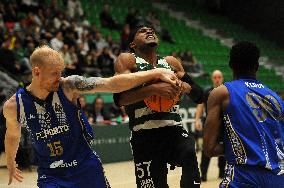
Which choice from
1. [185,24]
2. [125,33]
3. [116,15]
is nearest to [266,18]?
[185,24]

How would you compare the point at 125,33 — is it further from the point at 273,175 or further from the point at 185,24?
the point at 273,175

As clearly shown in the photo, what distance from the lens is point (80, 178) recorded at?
4211 millimetres

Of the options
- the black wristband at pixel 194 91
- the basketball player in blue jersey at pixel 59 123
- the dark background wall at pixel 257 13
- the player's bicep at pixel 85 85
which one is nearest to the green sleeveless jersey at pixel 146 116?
the black wristband at pixel 194 91

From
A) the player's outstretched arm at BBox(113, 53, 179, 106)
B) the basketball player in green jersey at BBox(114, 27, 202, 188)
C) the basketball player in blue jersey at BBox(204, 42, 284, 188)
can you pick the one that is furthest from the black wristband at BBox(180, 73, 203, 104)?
the basketball player in blue jersey at BBox(204, 42, 284, 188)

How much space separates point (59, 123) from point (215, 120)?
122 cm

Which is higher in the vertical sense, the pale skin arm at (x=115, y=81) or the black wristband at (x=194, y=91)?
the pale skin arm at (x=115, y=81)

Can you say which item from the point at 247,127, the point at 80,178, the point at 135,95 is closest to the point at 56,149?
the point at 80,178

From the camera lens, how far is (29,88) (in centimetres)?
436

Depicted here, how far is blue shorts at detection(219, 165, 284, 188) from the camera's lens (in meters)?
3.59

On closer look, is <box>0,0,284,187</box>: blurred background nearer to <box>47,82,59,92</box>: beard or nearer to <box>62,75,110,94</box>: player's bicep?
<box>47,82,59,92</box>: beard

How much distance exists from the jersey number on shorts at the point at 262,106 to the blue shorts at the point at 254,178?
34cm

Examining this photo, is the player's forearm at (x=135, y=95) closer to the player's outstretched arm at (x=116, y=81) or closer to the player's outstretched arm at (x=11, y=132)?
the player's outstretched arm at (x=116, y=81)

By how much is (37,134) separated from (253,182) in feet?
5.62

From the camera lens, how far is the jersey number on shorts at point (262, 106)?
12.1ft
